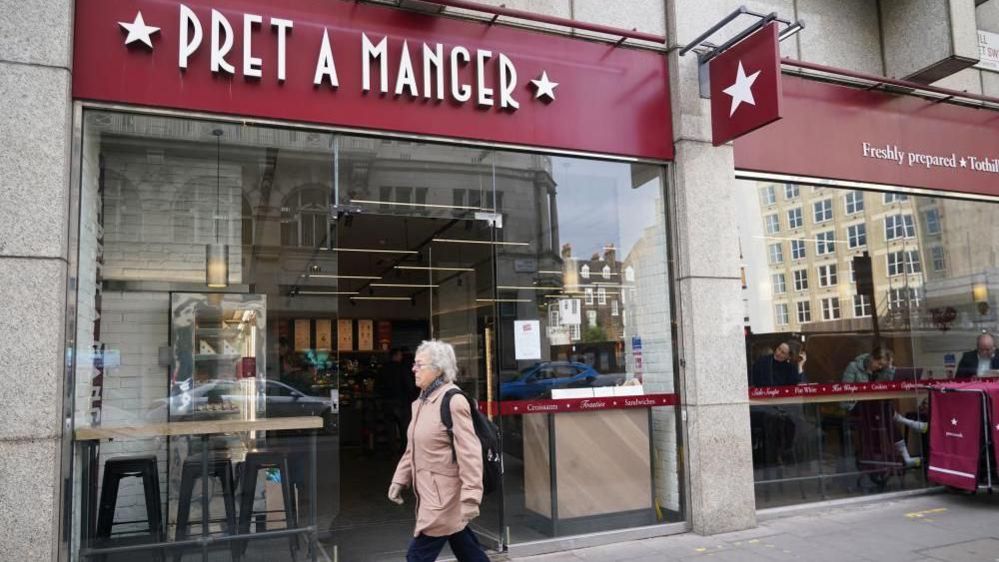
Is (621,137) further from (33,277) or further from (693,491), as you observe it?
(33,277)

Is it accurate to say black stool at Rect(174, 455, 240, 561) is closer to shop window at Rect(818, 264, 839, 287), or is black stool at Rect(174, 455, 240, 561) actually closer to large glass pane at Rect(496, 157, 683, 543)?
large glass pane at Rect(496, 157, 683, 543)

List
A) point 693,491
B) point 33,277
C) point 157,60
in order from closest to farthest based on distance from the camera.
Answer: point 33,277 → point 157,60 → point 693,491

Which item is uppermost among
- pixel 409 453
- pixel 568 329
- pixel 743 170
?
pixel 743 170

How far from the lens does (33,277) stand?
495cm

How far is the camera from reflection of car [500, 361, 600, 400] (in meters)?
6.79

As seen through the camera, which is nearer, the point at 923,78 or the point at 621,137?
the point at 621,137

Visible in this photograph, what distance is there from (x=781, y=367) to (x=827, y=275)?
1592 millimetres

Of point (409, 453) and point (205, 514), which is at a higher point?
point (409, 453)

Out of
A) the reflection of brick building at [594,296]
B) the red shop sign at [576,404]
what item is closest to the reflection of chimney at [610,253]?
the reflection of brick building at [594,296]

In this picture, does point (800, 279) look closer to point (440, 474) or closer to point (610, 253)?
point (610, 253)

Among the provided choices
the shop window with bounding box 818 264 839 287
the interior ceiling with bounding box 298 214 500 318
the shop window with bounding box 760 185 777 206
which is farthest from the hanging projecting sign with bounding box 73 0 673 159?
the shop window with bounding box 818 264 839 287

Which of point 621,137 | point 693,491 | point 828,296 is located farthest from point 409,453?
point 828,296

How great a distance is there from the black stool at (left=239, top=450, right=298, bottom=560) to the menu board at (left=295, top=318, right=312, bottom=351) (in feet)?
3.10

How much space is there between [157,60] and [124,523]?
11.6ft
